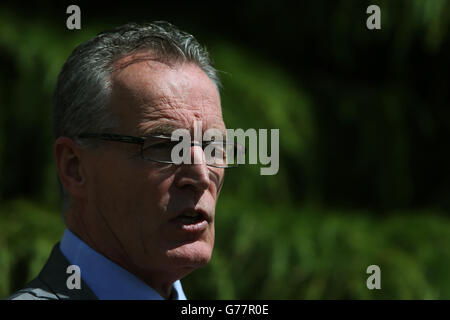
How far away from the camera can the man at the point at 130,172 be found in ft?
3.39

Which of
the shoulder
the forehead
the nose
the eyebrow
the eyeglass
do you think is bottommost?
the shoulder

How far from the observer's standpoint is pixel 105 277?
3.44 feet

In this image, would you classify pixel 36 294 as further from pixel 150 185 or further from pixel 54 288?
pixel 150 185

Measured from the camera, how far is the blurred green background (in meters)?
1.81

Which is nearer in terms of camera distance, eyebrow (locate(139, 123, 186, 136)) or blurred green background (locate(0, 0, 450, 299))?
eyebrow (locate(139, 123, 186, 136))

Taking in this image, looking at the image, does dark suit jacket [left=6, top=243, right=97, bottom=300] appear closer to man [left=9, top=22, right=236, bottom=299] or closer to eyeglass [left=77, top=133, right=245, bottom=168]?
man [left=9, top=22, right=236, bottom=299]

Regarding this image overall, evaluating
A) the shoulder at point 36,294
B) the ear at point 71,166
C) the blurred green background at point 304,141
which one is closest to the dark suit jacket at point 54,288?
the shoulder at point 36,294

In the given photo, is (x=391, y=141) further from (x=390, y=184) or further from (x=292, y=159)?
(x=292, y=159)

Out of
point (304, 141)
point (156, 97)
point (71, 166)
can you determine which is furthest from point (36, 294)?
point (304, 141)

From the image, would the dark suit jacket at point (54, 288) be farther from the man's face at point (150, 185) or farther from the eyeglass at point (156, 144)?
the eyeglass at point (156, 144)

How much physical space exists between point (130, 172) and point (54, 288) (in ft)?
0.68

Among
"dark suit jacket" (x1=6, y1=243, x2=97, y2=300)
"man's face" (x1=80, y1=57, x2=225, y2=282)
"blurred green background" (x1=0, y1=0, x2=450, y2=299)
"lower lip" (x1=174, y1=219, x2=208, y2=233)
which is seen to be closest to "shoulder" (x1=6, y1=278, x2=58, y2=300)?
"dark suit jacket" (x1=6, y1=243, x2=97, y2=300)

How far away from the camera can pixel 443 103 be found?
7.35ft

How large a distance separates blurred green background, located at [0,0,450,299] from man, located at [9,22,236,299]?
657mm
